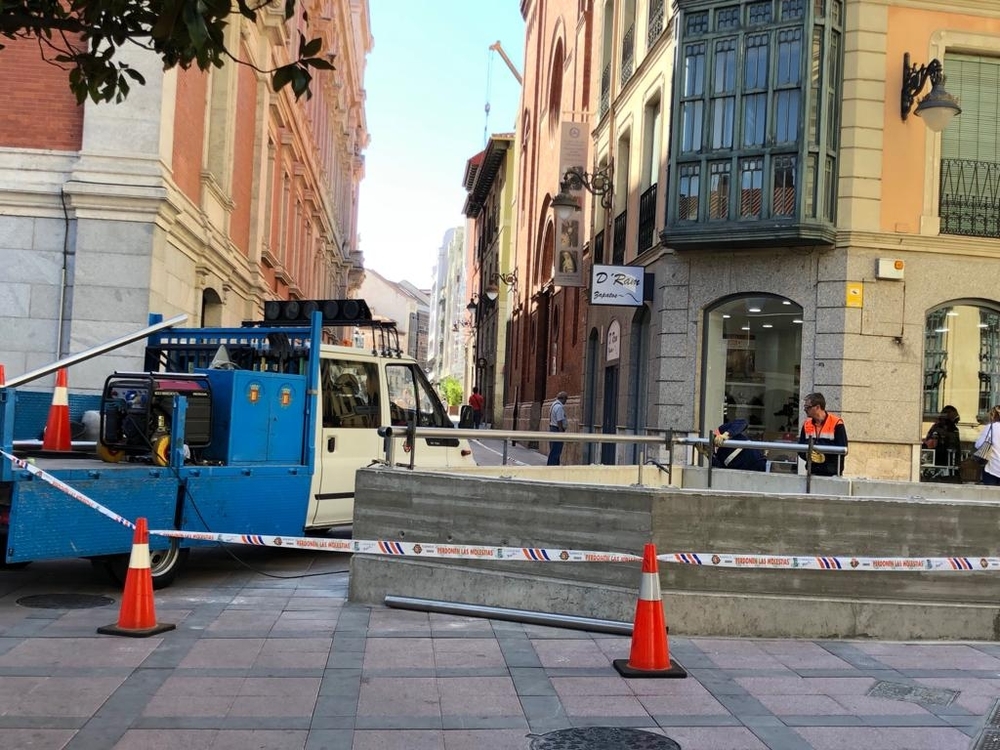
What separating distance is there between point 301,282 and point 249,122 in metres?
13.4

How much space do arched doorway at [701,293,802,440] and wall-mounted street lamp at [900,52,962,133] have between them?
11.3 ft

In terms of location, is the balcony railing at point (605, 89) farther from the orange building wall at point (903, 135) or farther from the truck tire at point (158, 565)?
the truck tire at point (158, 565)

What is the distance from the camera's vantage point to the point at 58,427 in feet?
30.6

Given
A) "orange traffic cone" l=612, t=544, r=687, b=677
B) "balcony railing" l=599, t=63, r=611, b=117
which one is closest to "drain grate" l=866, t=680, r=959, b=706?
"orange traffic cone" l=612, t=544, r=687, b=677

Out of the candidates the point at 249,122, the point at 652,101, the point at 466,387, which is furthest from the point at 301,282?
the point at 466,387

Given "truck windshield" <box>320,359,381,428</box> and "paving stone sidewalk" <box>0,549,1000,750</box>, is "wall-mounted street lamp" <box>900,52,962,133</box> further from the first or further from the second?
"paving stone sidewalk" <box>0,549,1000,750</box>

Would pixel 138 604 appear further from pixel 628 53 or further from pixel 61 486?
pixel 628 53

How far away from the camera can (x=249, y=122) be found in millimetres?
22641

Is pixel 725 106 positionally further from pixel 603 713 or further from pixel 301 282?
pixel 301 282

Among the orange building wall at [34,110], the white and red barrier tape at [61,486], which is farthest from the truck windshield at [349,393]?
the orange building wall at [34,110]

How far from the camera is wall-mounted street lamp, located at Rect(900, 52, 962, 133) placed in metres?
14.6

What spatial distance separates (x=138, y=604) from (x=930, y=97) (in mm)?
12790

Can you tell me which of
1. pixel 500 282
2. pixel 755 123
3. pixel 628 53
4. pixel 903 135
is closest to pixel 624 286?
pixel 755 123

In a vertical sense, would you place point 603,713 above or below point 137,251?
below
